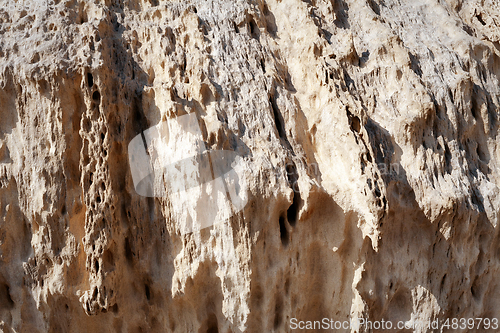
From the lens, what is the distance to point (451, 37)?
539cm

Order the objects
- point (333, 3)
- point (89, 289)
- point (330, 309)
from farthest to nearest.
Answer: point (333, 3), point (330, 309), point (89, 289)

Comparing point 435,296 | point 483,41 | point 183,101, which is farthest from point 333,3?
point 435,296

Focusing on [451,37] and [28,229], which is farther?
[451,37]

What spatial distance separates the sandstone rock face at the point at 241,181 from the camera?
159 inches

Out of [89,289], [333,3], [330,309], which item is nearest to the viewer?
[89,289]

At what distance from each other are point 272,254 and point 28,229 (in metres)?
2.19

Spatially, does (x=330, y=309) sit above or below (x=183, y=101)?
below

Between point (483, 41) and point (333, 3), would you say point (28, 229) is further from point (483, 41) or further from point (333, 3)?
point (483, 41)

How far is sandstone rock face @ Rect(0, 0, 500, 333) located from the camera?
13.3 ft

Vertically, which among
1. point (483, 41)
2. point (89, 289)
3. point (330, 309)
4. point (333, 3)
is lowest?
point (330, 309)

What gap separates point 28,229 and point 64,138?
88 centimetres

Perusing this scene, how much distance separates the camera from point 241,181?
405 cm

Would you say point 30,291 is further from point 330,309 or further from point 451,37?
point 451,37

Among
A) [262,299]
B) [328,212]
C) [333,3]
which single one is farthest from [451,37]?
[262,299]
